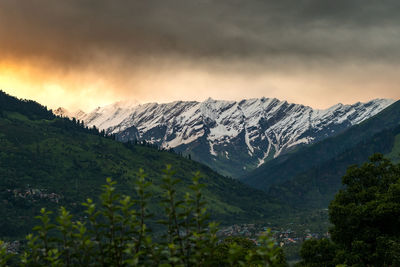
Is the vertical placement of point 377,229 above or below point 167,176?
below

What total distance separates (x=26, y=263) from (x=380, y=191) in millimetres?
60420

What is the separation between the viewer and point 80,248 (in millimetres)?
16812

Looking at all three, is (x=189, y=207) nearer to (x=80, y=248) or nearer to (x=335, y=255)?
(x=80, y=248)

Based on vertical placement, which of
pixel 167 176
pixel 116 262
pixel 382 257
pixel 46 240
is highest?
pixel 167 176

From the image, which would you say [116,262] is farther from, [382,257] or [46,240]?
[382,257]

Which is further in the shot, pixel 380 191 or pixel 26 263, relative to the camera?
pixel 380 191

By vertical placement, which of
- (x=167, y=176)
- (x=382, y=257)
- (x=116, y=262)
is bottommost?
(x=382, y=257)

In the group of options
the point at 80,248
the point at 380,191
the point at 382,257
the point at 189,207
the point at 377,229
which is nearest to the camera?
the point at 80,248

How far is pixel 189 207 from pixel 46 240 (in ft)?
19.8

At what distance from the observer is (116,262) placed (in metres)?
17.8

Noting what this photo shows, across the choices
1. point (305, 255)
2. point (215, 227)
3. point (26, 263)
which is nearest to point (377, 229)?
point (305, 255)

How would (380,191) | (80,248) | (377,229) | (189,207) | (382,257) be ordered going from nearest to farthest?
(80,248) < (189,207) < (382,257) < (377,229) < (380,191)

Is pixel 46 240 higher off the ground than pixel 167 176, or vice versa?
pixel 167 176

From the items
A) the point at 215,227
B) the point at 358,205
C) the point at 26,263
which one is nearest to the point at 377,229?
the point at 358,205
